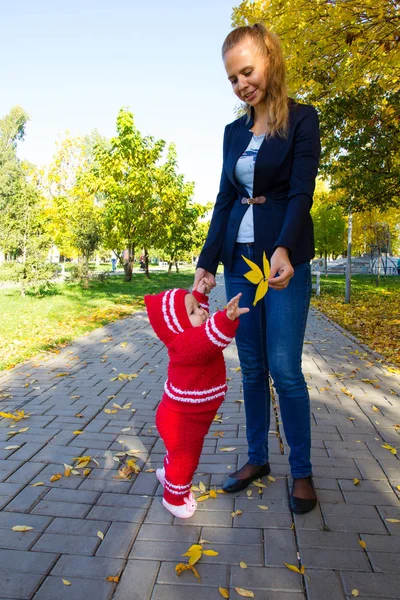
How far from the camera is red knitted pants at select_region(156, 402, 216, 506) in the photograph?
2303 mm

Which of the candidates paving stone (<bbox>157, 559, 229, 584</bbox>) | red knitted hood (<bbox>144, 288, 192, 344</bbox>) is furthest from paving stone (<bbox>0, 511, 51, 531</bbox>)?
red knitted hood (<bbox>144, 288, 192, 344</bbox>)

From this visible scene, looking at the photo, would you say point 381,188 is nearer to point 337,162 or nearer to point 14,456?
point 337,162

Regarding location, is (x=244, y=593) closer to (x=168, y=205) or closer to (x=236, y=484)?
(x=236, y=484)

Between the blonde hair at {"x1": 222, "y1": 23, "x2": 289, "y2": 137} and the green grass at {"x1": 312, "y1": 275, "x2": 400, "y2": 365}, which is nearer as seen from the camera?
the blonde hair at {"x1": 222, "y1": 23, "x2": 289, "y2": 137}

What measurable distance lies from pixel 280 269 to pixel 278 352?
45 centimetres

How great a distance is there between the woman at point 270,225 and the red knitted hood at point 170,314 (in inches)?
13.8

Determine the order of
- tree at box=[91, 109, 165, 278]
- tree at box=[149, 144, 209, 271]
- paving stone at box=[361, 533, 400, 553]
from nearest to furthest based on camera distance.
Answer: paving stone at box=[361, 533, 400, 553] < tree at box=[91, 109, 165, 278] < tree at box=[149, 144, 209, 271]

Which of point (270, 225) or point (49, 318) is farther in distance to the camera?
point (49, 318)

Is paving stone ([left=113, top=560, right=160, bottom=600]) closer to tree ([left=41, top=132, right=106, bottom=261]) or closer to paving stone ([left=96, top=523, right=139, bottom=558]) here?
paving stone ([left=96, top=523, right=139, bottom=558])

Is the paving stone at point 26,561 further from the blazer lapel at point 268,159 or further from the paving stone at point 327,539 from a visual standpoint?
the blazer lapel at point 268,159

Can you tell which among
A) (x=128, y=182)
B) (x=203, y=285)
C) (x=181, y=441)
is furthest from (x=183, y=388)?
(x=128, y=182)

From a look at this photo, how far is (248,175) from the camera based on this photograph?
7.97 ft

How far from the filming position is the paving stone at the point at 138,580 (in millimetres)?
1853

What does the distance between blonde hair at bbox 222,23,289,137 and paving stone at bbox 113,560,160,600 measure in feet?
6.68
